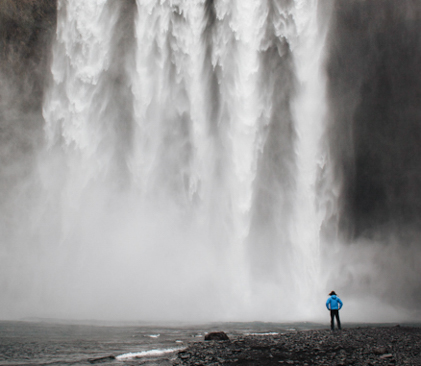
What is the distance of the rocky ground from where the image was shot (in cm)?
738

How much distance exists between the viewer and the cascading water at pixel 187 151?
733 inches

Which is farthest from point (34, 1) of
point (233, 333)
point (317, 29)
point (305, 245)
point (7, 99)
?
point (233, 333)

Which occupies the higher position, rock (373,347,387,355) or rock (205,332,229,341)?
rock (205,332,229,341)

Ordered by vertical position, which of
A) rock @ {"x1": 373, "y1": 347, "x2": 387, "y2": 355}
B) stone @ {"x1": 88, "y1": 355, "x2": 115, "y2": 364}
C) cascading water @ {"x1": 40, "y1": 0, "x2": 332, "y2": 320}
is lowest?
stone @ {"x1": 88, "y1": 355, "x2": 115, "y2": 364}

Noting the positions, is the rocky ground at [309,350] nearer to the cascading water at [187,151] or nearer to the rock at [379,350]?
the rock at [379,350]

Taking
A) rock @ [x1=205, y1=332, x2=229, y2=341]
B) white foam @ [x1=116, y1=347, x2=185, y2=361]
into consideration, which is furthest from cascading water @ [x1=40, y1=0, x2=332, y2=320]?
white foam @ [x1=116, y1=347, x2=185, y2=361]

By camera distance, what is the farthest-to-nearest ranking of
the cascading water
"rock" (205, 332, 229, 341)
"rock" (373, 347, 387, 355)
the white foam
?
1. the cascading water
2. "rock" (205, 332, 229, 341)
3. the white foam
4. "rock" (373, 347, 387, 355)

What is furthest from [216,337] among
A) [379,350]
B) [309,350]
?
[379,350]

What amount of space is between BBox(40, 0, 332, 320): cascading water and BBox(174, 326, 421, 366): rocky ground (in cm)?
734

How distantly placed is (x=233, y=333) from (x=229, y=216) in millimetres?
8958

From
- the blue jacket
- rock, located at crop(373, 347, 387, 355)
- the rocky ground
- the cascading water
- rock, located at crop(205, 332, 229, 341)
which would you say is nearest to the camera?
the rocky ground

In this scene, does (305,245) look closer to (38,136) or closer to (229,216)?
(229,216)

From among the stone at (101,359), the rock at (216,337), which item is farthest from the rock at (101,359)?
the rock at (216,337)

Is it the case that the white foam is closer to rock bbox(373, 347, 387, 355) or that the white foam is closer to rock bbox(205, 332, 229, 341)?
rock bbox(205, 332, 229, 341)
